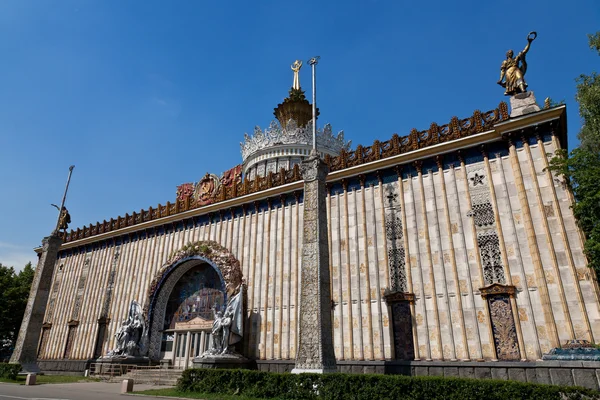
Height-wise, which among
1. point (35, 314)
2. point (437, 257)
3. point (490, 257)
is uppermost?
point (437, 257)

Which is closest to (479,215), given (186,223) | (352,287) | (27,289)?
(352,287)

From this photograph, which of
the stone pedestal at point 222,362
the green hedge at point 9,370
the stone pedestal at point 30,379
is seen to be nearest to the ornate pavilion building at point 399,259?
the stone pedestal at point 222,362

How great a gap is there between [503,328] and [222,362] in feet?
44.6

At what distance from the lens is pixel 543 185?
16.4 m

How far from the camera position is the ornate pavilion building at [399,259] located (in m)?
15.6

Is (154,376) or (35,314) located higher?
(35,314)

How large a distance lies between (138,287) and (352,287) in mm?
17442

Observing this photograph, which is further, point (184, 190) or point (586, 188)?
point (184, 190)

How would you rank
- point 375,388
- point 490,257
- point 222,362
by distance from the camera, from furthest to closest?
point 222,362 → point 490,257 → point 375,388

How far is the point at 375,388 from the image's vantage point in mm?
12328

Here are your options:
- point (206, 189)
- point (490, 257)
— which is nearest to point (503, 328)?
point (490, 257)

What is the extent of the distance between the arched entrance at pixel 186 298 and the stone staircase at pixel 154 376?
219 cm

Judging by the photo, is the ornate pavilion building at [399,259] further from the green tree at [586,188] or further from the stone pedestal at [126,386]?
the stone pedestal at [126,386]

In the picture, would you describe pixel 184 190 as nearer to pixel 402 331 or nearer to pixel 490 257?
pixel 402 331
